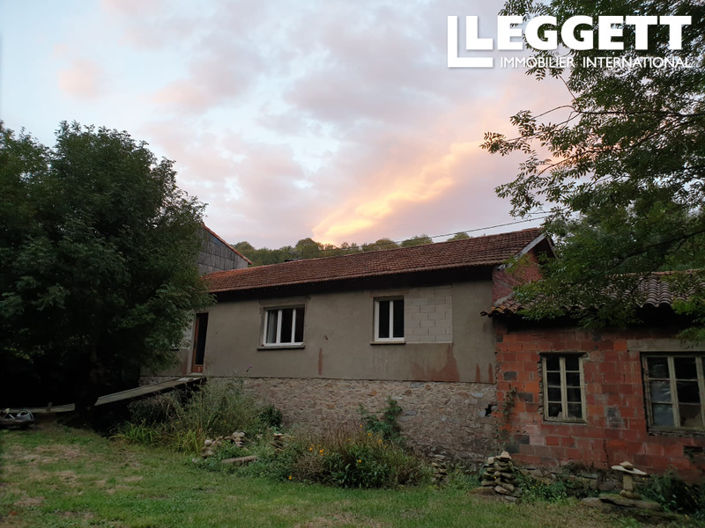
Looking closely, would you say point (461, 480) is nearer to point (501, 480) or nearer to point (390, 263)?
point (501, 480)

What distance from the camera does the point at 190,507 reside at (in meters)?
6.64

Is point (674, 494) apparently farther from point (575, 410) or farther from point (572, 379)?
point (572, 379)

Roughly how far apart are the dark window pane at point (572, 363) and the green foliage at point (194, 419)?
7.51m

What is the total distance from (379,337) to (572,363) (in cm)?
491

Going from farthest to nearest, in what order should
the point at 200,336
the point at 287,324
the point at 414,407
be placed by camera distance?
1. the point at 200,336
2. the point at 287,324
3. the point at 414,407

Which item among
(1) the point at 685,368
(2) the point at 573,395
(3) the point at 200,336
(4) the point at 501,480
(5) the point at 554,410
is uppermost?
(3) the point at 200,336

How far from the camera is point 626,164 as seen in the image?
6207 mm

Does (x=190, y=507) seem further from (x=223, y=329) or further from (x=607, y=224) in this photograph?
(x=223, y=329)

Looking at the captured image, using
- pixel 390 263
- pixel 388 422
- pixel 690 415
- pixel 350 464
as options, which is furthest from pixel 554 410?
pixel 390 263

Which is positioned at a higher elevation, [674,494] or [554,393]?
[554,393]

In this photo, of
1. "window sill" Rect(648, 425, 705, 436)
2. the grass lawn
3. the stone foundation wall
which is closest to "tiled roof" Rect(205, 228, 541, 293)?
the stone foundation wall

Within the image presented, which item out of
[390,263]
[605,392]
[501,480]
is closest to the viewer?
[501,480]

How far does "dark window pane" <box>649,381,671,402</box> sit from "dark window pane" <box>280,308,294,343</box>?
9.51m

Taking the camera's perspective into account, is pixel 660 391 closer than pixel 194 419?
Yes
